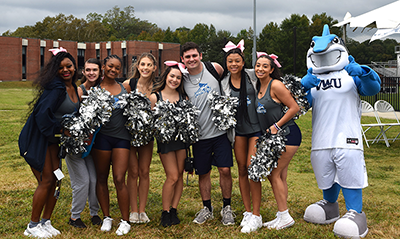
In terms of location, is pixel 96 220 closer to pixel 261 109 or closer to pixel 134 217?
pixel 134 217

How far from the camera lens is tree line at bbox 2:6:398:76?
22.2 metres

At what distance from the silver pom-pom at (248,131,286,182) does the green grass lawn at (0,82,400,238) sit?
699 mm

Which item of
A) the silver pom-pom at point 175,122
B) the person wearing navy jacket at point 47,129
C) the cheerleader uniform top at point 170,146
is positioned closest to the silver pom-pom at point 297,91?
the silver pom-pom at point 175,122

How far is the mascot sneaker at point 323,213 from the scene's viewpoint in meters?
→ 4.13

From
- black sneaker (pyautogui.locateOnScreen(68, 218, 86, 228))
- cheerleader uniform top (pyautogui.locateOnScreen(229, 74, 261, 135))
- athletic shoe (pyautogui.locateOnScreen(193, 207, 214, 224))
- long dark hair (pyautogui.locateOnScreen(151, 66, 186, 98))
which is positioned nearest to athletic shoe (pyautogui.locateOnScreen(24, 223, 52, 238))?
black sneaker (pyautogui.locateOnScreen(68, 218, 86, 228))

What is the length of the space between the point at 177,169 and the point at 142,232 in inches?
33.3

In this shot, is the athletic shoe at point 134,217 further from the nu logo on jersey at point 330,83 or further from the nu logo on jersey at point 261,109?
the nu logo on jersey at point 330,83

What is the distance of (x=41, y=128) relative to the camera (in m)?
3.47

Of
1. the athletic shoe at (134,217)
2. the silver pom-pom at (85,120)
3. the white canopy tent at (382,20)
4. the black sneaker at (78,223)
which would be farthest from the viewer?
the white canopy tent at (382,20)

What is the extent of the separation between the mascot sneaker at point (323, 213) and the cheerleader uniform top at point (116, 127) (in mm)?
2434

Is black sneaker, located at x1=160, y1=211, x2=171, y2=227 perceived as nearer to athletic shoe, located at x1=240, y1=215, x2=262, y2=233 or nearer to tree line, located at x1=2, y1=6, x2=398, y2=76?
athletic shoe, located at x1=240, y1=215, x2=262, y2=233

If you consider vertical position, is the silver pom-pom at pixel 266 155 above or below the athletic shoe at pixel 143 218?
above

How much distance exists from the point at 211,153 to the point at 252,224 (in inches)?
38.4

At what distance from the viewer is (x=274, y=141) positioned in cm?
375
